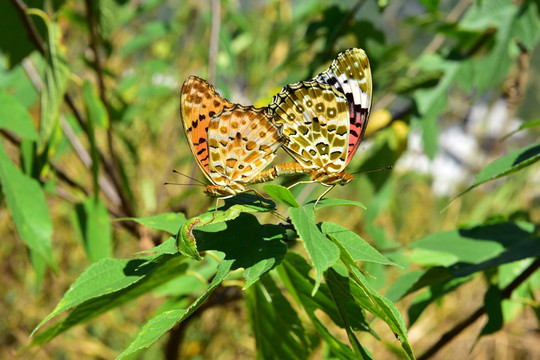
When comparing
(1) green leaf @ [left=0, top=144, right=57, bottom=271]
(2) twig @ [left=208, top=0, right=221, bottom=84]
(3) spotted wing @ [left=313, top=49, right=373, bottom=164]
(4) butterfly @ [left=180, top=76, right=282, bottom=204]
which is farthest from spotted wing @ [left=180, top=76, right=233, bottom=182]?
(2) twig @ [left=208, top=0, right=221, bottom=84]

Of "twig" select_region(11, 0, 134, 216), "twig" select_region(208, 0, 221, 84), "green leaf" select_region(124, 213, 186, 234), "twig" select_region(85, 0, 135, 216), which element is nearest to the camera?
"green leaf" select_region(124, 213, 186, 234)

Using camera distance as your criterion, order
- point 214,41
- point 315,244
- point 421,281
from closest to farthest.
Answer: point 315,244 → point 421,281 → point 214,41

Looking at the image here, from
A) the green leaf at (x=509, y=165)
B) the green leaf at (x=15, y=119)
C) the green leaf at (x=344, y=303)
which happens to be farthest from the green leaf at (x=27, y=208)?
the green leaf at (x=509, y=165)

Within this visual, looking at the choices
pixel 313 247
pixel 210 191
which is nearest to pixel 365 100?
pixel 210 191

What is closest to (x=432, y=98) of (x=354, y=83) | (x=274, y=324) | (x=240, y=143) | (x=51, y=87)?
(x=354, y=83)

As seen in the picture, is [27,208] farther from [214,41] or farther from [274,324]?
[214,41]

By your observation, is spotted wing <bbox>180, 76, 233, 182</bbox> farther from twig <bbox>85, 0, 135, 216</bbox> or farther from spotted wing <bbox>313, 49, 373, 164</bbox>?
twig <bbox>85, 0, 135, 216</bbox>
